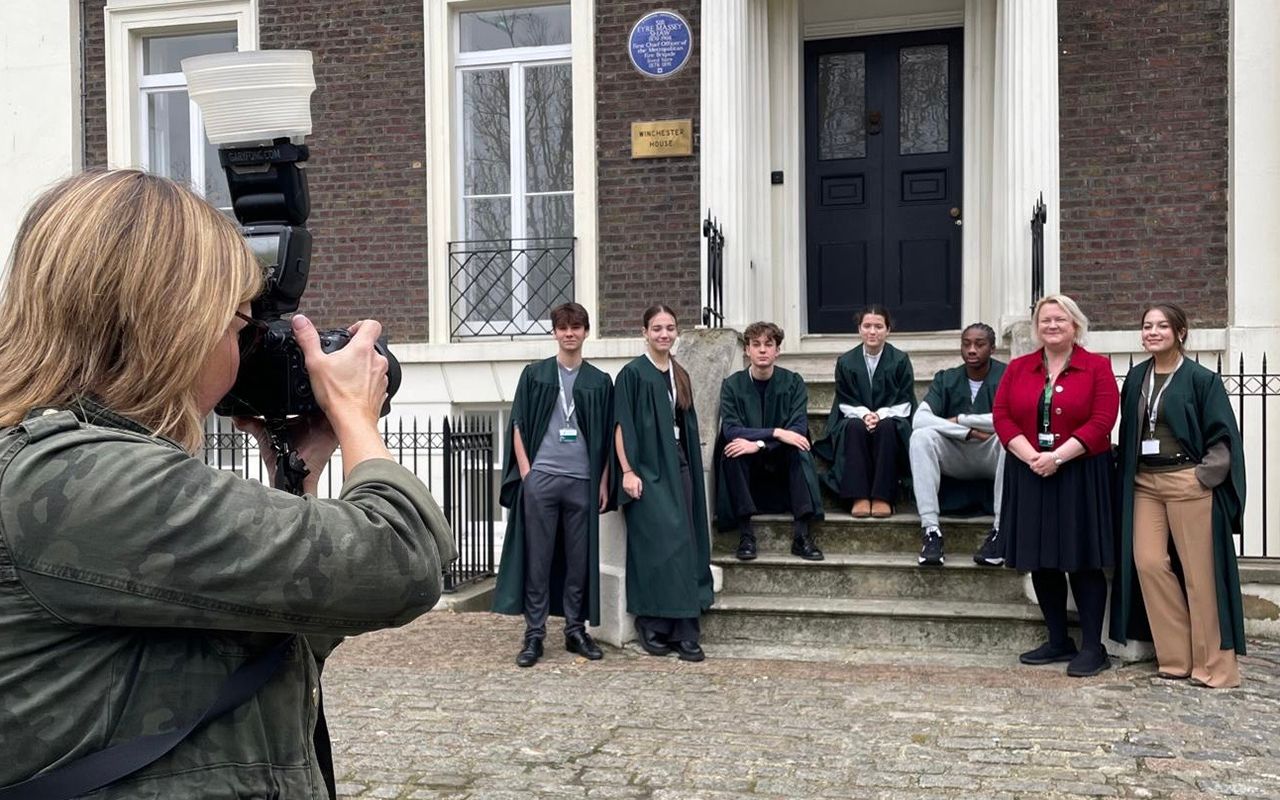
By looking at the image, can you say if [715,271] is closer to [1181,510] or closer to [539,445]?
[539,445]

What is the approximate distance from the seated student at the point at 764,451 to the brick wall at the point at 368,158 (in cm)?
389

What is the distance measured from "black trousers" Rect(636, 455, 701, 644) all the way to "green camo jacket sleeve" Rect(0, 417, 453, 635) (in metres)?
6.05

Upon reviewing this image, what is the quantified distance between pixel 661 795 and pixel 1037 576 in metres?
3.16

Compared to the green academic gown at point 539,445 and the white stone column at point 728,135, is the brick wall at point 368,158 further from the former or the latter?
the green academic gown at point 539,445

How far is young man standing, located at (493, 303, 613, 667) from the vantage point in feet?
24.3

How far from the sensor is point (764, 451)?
26.5ft

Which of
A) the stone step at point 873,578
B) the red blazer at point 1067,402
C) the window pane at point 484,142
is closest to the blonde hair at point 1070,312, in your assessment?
the red blazer at point 1067,402

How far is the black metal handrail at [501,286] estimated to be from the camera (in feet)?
36.3

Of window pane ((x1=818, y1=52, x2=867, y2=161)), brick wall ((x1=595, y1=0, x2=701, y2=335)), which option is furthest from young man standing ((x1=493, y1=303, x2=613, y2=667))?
window pane ((x1=818, y1=52, x2=867, y2=161))

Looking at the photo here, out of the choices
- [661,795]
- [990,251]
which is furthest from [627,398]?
[990,251]

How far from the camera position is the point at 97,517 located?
4.25ft

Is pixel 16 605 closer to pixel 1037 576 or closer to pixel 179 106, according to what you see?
pixel 1037 576

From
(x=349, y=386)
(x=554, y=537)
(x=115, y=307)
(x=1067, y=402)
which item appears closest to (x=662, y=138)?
(x=554, y=537)

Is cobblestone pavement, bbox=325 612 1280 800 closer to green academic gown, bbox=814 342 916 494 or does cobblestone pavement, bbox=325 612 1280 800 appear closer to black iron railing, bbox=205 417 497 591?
green academic gown, bbox=814 342 916 494
